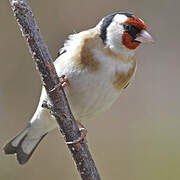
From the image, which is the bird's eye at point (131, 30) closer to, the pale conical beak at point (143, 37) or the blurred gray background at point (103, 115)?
the pale conical beak at point (143, 37)

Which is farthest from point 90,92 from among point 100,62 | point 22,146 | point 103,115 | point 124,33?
point 103,115

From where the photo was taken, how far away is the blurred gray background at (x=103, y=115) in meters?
3.05

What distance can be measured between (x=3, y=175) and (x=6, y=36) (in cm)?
80

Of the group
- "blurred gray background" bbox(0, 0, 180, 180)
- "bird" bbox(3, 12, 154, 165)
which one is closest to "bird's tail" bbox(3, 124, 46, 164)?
"bird" bbox(3, 12, 154, 165)

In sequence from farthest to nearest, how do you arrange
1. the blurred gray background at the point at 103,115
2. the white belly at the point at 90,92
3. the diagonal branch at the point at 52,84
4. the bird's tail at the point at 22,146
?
the blurred gray background at the point at 103,115 → the bird's tail at the point at 22,146 → the white belly at the point at 90,92 → the diagonal branch at the point at 52,84

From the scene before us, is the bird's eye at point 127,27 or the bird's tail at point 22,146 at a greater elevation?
the bird's eye at point 127,27

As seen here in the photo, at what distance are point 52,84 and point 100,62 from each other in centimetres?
34

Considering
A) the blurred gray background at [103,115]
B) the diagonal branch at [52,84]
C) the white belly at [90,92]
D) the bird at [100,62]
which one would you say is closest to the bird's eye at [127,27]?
the bird at [100,62]

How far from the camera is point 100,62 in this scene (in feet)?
6.07

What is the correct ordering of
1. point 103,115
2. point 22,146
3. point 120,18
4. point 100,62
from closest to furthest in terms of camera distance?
point 100,62 → point 120,18 → point 22,146 → point 103,115

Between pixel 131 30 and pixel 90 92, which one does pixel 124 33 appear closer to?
pixel 131 30

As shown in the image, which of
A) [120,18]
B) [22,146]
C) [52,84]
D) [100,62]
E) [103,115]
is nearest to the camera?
[52,84]

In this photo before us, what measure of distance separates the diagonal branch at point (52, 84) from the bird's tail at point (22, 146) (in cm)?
64

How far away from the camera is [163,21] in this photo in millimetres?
3502
